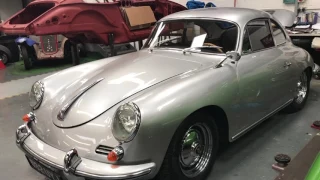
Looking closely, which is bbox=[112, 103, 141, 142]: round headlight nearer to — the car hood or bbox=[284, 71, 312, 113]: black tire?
the car hood

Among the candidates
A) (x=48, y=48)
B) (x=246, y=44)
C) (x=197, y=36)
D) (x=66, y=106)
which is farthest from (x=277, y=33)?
(x=48, y=48)

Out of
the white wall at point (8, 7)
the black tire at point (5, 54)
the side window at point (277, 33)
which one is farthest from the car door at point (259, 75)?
the white wall at point (8, 7)

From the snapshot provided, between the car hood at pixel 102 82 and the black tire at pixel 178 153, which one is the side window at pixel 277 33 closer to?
the car hood at pixel 102 82

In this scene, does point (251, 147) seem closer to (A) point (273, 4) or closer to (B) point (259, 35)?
(B) point (259, 35)

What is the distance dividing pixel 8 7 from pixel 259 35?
28.3 feet

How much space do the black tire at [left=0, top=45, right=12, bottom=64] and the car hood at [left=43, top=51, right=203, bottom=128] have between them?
5.23 m

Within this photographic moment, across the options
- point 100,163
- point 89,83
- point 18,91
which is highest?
point 89,83

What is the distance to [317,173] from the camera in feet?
4.21

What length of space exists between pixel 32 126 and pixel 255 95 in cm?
182

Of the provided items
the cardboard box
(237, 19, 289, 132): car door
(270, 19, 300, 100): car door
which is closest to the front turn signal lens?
(237, 19, 289, 132): car door

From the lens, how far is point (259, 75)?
256 centimetres

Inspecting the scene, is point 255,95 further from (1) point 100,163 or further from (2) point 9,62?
(2) point 9,62

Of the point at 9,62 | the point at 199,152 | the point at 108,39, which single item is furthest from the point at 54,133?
the point at 9,62

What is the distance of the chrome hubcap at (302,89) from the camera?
3.48 m
